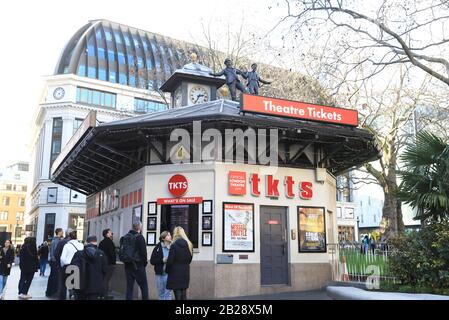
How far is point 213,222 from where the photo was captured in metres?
12.5

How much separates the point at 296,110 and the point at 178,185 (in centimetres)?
415

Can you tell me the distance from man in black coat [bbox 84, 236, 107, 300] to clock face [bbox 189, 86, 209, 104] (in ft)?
33.8

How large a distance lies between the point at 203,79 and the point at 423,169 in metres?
10.1

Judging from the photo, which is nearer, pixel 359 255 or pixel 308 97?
pixel 359 255

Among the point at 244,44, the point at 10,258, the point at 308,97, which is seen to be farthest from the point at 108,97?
the point at 10,258

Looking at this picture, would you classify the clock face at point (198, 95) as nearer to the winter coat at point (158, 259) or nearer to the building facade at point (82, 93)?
the winter coat at point (158, 259)

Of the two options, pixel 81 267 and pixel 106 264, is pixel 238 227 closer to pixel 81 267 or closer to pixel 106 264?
pixel 106 264

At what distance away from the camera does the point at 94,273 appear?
8.55m

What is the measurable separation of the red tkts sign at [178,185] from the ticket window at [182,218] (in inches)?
17.0

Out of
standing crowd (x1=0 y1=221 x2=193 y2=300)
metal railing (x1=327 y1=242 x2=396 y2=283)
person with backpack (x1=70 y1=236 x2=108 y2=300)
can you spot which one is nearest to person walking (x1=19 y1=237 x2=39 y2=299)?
standing crowd (x1=0 y1=221 x2=193 y2=300)

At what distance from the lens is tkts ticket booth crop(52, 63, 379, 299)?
1216 cm

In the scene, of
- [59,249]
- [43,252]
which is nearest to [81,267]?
[59,249]

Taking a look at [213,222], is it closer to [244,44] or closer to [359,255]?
[359,255]

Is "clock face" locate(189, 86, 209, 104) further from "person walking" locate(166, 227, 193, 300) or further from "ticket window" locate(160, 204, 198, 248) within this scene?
"person walking" locate(166, 227, 193, 300)
